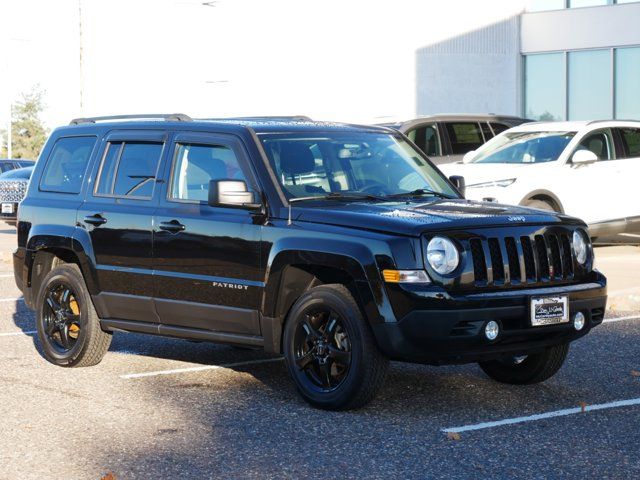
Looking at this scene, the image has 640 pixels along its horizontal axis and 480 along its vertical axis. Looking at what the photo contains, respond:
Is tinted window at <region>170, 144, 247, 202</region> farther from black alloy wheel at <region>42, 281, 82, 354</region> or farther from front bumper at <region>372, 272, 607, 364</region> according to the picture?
front bumper at <region>372, 272, 607, 364</region>

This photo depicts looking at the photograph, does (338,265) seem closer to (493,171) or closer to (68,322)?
(68,322)

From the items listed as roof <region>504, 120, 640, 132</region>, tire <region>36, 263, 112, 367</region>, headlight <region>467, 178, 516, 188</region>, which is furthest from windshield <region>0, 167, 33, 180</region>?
tire <region>36, 263, 112, 367</region>

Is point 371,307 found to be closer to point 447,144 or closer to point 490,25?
point 447,144

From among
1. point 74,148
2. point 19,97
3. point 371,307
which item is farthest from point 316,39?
point 19,97

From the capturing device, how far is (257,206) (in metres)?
7.73

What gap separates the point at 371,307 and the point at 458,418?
84 centimetres

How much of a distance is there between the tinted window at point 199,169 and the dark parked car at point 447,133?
417 inches

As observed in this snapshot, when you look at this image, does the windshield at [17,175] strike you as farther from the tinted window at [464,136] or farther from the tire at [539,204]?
the tire at [539,204]

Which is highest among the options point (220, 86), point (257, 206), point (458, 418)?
point (220, 86)

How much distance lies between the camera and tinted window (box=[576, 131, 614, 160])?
677 inches

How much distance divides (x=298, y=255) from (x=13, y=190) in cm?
1683

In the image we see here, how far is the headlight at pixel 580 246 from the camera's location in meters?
7.71

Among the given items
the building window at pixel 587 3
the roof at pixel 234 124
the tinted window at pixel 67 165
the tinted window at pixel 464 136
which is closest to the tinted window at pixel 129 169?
the roof at pixel 234 124

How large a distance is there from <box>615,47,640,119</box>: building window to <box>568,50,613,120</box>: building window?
0.72ft
